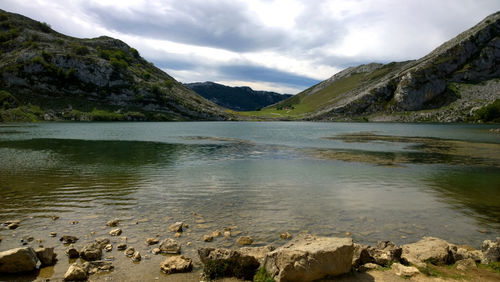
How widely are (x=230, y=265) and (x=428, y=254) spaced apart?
908cm

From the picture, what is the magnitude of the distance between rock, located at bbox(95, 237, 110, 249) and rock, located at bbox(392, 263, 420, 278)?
13.3m

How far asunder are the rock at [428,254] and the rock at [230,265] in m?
6.83

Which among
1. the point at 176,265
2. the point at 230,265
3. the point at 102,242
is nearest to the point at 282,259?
the point at 230,265

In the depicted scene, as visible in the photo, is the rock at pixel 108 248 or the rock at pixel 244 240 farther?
the rock at pixel 244 240

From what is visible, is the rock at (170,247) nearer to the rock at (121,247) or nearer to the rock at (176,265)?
the rock at (176,265)

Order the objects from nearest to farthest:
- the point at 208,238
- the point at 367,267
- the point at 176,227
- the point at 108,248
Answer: the point at 367,267 → the point at 108,248 → the point at 208,238 → the point at 176,227

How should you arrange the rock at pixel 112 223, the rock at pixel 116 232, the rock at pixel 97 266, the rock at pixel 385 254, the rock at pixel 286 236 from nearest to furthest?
1. the rock at pixel 97 266
2. the rock at pixel 385 254
3. the rock at pixel 116 232
4. the rock at pixel 286 236
5. the rock at pixel 112 223

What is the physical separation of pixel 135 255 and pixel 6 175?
29486 mm

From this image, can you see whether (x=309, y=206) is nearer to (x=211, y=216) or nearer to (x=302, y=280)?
(x=211, y=216)

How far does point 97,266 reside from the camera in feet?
Answer: 40.2

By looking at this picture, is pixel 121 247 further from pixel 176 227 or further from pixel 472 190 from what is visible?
pixel 472 190

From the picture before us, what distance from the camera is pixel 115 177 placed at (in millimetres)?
32875

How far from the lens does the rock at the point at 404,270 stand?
37.5 ft

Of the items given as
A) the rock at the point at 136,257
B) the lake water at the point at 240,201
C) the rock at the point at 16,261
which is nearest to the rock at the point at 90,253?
the lake water at the point at 240,201
